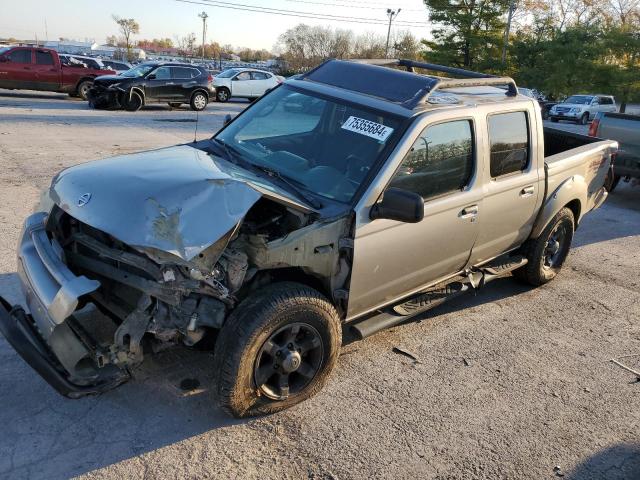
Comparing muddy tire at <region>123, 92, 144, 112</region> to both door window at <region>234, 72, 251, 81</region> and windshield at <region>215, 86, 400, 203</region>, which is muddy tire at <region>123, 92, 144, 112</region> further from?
windshield at <region>215, 86, 400, 203</region>

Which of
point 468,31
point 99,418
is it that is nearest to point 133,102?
point 99,418

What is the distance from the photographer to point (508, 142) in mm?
4504

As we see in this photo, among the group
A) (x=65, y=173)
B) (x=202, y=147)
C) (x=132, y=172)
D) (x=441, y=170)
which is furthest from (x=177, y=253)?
(x=441, y=170)

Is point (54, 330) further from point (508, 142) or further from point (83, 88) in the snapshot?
point (83, 88)

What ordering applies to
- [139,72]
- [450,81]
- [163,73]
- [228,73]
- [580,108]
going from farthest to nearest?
[580,108] < [228,73] < [163,73] < [139,72] < [450,81]

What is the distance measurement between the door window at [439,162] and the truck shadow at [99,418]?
1.88 meters

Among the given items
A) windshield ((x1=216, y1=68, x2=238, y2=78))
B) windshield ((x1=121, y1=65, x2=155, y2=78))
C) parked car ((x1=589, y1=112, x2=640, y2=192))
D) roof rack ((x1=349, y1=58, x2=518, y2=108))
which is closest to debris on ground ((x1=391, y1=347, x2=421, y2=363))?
roof rack ((x1=349, y1=58, x2=518, y2=108))

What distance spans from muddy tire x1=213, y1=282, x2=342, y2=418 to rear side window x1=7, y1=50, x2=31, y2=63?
64.4ft

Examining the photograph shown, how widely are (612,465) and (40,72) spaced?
21060 mm

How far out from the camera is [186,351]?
3898 millimetres

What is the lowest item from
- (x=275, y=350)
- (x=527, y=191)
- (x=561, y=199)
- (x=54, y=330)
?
(x=275, y=350)

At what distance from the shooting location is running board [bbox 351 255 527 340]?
3788 millimetres

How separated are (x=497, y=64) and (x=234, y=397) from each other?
136 ft

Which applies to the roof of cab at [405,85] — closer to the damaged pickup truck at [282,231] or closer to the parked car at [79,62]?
the damaged pickup truck at [282,231]
